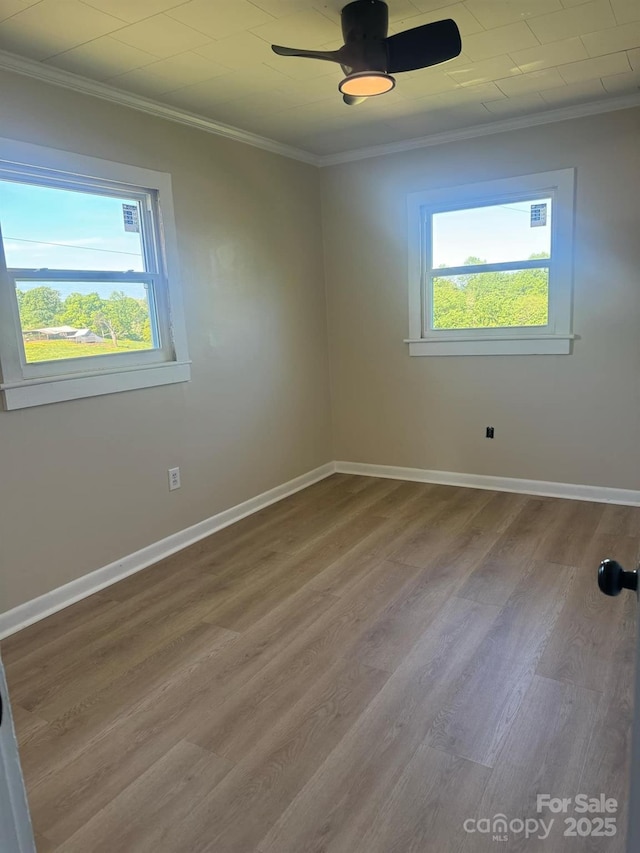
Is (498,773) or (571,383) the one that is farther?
(571,383)

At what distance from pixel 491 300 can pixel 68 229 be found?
2727mm

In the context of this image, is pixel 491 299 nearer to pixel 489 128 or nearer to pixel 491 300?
pixel 491 300

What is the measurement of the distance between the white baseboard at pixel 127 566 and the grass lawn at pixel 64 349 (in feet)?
3.60

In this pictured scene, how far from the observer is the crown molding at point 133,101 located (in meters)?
2.52

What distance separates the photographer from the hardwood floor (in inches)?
63.0

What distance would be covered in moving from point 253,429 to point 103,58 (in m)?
2.24

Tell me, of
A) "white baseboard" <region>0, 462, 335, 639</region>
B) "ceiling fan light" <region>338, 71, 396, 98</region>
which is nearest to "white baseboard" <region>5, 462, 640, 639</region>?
"white baseboard" <region>0, 462, 335, 639</region>

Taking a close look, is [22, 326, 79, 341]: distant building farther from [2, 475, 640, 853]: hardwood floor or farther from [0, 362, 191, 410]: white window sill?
[2, 475, 640, 853]: hardwood floor

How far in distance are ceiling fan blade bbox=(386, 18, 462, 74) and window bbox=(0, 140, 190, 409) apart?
4.92 feet

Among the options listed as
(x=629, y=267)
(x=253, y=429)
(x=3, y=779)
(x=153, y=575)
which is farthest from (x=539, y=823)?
(x=629, y=267)

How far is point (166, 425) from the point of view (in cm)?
336

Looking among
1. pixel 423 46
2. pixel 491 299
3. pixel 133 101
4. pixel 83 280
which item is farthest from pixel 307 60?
pixel 491 299

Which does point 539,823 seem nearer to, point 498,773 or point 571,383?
point 498,773

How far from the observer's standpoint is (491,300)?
161 inches
